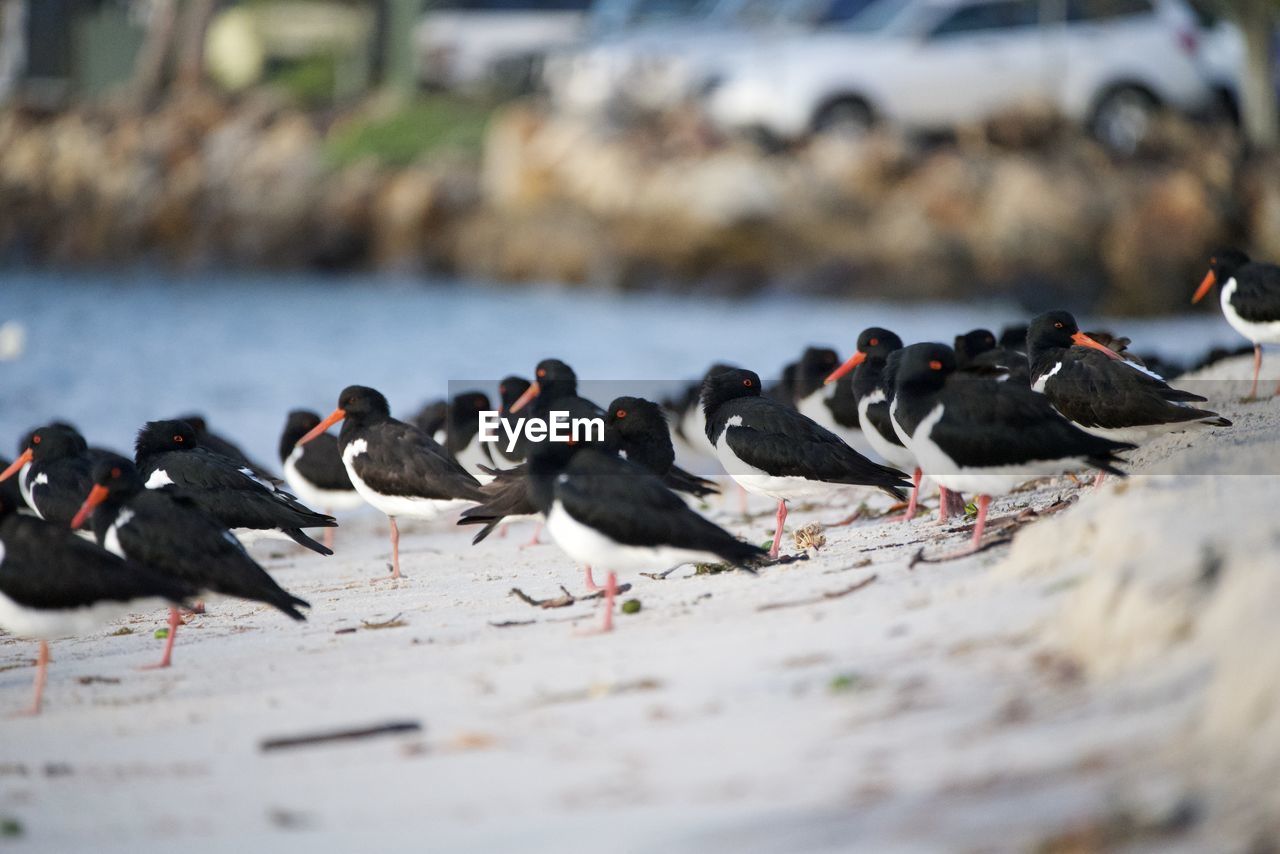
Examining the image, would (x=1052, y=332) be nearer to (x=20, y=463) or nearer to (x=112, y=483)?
(x=112, y=483)

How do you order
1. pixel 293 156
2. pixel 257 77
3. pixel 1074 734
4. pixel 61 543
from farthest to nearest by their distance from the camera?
pixel 257 77, pixel 293 156, pixel 61 543, pixel 1074 734

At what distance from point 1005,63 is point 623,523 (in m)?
20.8

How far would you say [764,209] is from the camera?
87.2ft

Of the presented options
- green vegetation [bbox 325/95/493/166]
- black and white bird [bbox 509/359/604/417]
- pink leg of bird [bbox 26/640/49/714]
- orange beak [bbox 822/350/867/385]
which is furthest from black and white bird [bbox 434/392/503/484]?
green vegetation [bbox 325/95/493/166]

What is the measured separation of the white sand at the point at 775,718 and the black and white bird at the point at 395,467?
2.18 meters

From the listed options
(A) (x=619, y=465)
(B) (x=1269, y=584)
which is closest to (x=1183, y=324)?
(A) (x=619, y=465)

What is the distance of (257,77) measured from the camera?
44812 millimetres

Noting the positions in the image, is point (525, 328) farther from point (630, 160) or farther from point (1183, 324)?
point (1183, 324)

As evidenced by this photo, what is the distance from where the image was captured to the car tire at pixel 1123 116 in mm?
25594

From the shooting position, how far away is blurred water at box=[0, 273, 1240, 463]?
20016mm

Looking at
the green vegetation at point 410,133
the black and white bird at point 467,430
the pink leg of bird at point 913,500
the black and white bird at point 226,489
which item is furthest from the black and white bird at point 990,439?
the green vegetation at point 410,133

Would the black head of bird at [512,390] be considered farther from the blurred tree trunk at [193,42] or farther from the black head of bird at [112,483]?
the blurred tree trunk at [193,42]

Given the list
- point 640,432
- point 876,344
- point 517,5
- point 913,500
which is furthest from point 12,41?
point 913,500

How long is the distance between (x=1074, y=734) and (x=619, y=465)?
2910mm
